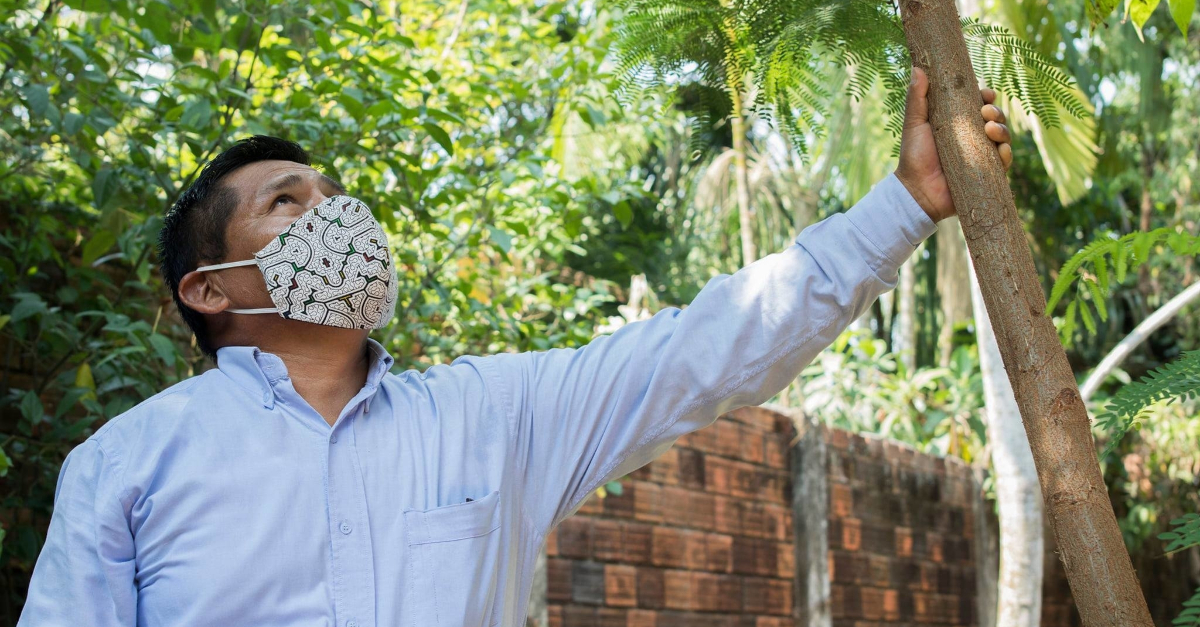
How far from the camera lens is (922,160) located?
1.59 m

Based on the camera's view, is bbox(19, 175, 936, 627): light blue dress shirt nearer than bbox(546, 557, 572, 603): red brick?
Yes

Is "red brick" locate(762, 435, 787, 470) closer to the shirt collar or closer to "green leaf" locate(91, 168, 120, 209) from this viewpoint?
"green leaf" locate(91, 168, 120, 209)

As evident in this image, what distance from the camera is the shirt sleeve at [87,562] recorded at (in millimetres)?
1480

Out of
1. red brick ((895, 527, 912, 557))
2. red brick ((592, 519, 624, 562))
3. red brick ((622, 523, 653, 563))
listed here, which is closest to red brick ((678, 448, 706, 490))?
red brick ((622, 523, 653, 563))

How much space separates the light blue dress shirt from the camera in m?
1.51

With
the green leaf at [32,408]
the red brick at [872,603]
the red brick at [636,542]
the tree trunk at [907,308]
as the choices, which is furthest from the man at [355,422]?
the tree trunk at [907,308]

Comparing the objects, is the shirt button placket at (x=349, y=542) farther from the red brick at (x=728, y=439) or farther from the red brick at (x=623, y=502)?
the red brick at (x=728, y=439)

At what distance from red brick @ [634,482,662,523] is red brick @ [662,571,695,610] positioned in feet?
0.79

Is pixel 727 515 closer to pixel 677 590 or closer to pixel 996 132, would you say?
pixel 677 590

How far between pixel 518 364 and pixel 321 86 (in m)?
1.41

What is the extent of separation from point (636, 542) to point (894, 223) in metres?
2.94

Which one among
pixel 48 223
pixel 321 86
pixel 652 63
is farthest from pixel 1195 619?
pixel 48 223

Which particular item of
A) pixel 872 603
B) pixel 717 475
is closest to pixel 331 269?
pixel 717 475

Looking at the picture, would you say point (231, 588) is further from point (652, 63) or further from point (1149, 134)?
point (1149, 134)
